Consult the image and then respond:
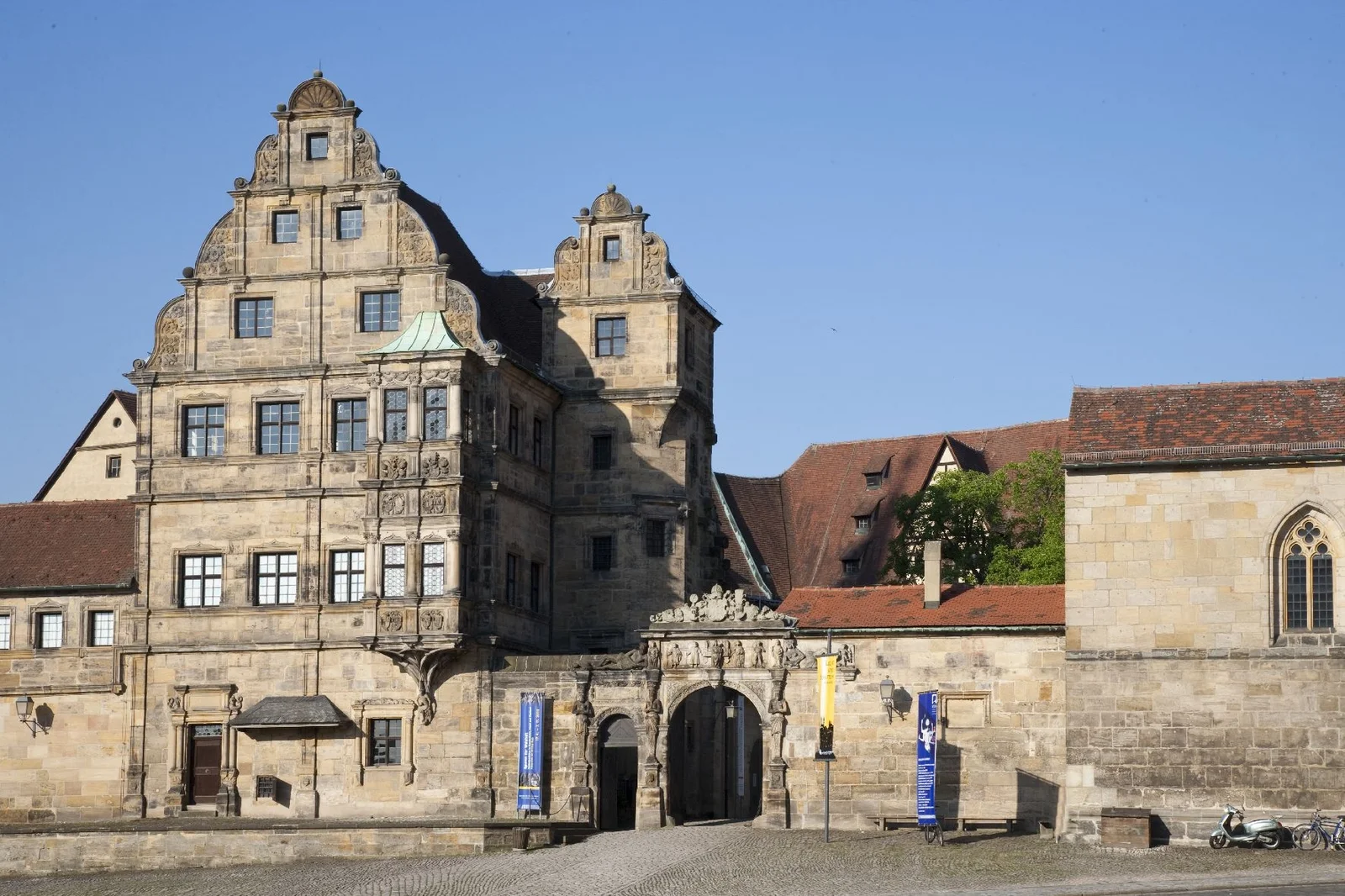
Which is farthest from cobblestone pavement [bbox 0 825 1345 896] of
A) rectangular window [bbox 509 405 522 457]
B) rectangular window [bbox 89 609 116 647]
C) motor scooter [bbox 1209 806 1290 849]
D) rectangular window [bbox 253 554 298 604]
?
rectangular window [bbox 509 405 522 457]

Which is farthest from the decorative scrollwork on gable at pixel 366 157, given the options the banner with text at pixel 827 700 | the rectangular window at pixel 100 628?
the banner with text at pixel 827 700

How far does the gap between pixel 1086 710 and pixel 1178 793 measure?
2.46 m

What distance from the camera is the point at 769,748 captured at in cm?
5478

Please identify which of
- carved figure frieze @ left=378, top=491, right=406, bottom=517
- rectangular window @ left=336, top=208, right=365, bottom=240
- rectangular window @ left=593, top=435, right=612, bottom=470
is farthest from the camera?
rectangular window @ left=593, top=435, right=612, bottom=470

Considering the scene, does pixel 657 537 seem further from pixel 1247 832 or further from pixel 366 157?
pixel 1247 832

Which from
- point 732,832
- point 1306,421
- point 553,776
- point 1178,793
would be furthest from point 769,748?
point 1306,421

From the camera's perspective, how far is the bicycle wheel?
4650 cm

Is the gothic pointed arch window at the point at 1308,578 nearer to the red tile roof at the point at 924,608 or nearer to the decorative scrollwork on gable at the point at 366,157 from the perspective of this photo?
the red tile roof at the point at 924,608

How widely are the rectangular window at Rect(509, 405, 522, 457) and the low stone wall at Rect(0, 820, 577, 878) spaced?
11.6 m

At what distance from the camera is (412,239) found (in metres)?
62.0

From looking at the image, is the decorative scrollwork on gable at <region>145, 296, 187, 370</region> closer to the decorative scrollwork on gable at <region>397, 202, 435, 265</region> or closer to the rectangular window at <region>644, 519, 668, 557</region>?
the decorative scrollwork on gable at <region>397, 202, 435, 265</region>

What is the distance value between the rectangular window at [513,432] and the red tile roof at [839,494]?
20.0m

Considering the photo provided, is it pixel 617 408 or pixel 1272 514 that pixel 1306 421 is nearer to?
pixel 1272 514

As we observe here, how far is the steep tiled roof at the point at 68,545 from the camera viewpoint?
6331cm
